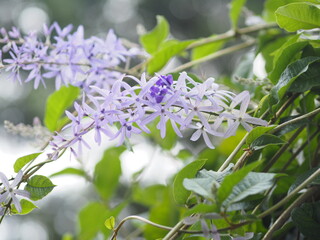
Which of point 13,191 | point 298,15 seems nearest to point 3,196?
point 13,191

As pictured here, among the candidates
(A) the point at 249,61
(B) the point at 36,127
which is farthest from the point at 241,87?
(B) the point at 36,127

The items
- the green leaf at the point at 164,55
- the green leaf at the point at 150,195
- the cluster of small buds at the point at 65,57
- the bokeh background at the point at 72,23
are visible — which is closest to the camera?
the cluster of small buds at the point at 65,57

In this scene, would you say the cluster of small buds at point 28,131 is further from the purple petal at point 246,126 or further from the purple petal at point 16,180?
the purple petal at point 246,126

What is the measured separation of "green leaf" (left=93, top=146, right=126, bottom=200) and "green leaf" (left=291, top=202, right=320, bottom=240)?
47 centimetres

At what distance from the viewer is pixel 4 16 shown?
3.68 metres

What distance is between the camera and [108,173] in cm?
90

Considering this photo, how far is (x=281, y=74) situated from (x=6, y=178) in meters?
0.29

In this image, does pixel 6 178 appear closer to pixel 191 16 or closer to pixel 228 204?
pixel 228 204

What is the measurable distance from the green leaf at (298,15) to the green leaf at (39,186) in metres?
0.28

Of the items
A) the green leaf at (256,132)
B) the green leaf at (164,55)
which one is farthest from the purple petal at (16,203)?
the green leaf at (164,55)

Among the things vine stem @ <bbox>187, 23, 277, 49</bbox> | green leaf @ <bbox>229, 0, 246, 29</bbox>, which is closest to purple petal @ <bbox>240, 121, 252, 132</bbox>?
vine stem @ <bbox>187, 23, 277, 49</bbox>

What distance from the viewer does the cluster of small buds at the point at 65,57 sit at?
0.58 metres

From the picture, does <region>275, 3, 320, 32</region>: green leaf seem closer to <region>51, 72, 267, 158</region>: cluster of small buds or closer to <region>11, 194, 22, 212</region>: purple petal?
<region>51, 72, 267, 158</region>: cluster of small buds

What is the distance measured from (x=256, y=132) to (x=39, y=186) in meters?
0.21
